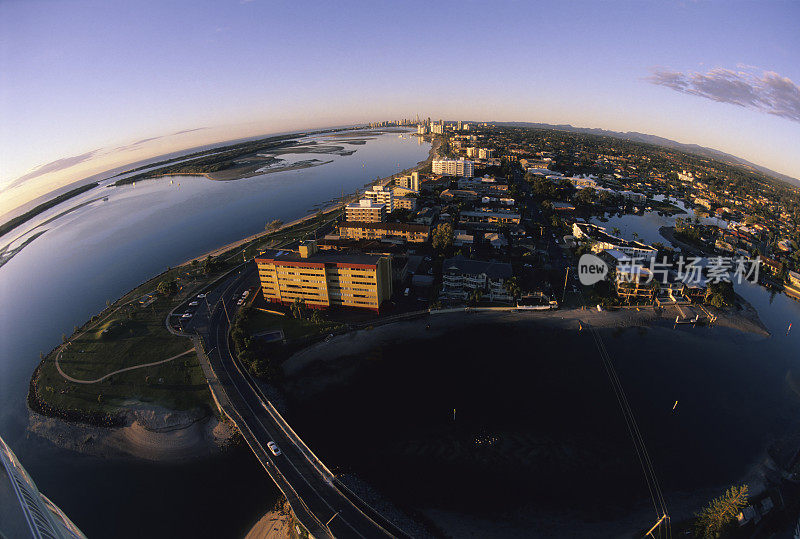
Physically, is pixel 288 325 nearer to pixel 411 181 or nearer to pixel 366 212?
pixel 366 212

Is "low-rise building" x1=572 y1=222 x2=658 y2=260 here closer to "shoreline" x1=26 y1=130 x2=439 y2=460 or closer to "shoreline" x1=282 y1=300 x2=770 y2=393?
"shoreline" x1=282 y1=300 x2=770 y2=393

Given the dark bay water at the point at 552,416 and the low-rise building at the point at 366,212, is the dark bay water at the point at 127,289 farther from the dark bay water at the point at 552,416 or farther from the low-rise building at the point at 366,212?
the low-rise building at the point at 366,212

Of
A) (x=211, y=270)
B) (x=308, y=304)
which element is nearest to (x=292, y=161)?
(x=211, y=270)

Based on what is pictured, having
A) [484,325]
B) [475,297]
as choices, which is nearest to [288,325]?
[475,297]

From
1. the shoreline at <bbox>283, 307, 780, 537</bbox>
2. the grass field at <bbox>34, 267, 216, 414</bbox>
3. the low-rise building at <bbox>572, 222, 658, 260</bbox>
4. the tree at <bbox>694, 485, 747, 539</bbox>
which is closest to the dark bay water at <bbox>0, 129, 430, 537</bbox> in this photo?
the grass field at <bbox>34, 267, 216, 414</bbox>

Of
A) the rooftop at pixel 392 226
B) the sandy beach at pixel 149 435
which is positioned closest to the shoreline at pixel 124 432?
the sandy beach at pixel 149 435
